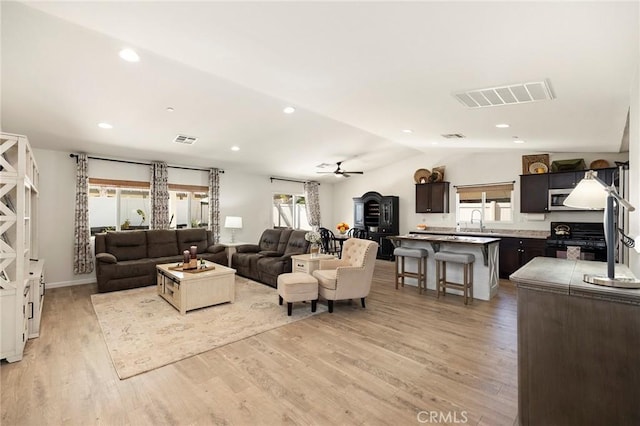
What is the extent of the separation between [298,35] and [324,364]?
2.71 metres

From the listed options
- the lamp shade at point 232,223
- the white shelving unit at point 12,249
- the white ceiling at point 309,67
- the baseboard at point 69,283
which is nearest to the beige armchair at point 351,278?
the white ceiling at point 309,67

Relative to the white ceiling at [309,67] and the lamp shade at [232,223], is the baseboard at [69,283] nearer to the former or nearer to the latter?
the white ceiling at [309,67]

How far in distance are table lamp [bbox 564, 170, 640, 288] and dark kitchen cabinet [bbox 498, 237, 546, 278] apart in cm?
450

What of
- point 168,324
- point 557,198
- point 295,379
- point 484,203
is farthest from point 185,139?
point 557,198

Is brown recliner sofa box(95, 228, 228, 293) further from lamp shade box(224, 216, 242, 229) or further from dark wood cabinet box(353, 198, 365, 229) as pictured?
dark wood cabinet box(353, 198, 365, 229)

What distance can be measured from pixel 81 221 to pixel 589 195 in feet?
23.0

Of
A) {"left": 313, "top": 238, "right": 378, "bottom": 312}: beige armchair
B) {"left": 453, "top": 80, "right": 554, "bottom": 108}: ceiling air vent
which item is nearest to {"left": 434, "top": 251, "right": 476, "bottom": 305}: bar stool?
{"left": 313, "top": 238, "right": 378, "bottom": 312}: beige armchair

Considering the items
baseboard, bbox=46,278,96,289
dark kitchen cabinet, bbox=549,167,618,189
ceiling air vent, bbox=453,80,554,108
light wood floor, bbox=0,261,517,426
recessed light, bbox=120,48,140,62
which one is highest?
recessed light, bbox=120,48,140,62

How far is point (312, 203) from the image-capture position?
377 inches

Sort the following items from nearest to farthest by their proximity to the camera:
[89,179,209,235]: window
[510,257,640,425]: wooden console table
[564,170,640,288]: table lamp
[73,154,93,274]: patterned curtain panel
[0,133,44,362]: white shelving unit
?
[510,257,640,425]: wooden console table → [564,170,640,288]: table lamp → [0,133,44,362]: white shelving unit → [73,154,93,274]: patterned curtain panel → [89,179,209,235]: window

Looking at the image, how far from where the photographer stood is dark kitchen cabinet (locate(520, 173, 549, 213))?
5832 millimetres

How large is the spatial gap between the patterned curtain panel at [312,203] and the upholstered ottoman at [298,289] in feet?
18.1

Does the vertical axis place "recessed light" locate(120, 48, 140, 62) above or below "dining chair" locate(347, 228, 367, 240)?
above

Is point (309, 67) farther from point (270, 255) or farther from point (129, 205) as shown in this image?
point (129, 205)
